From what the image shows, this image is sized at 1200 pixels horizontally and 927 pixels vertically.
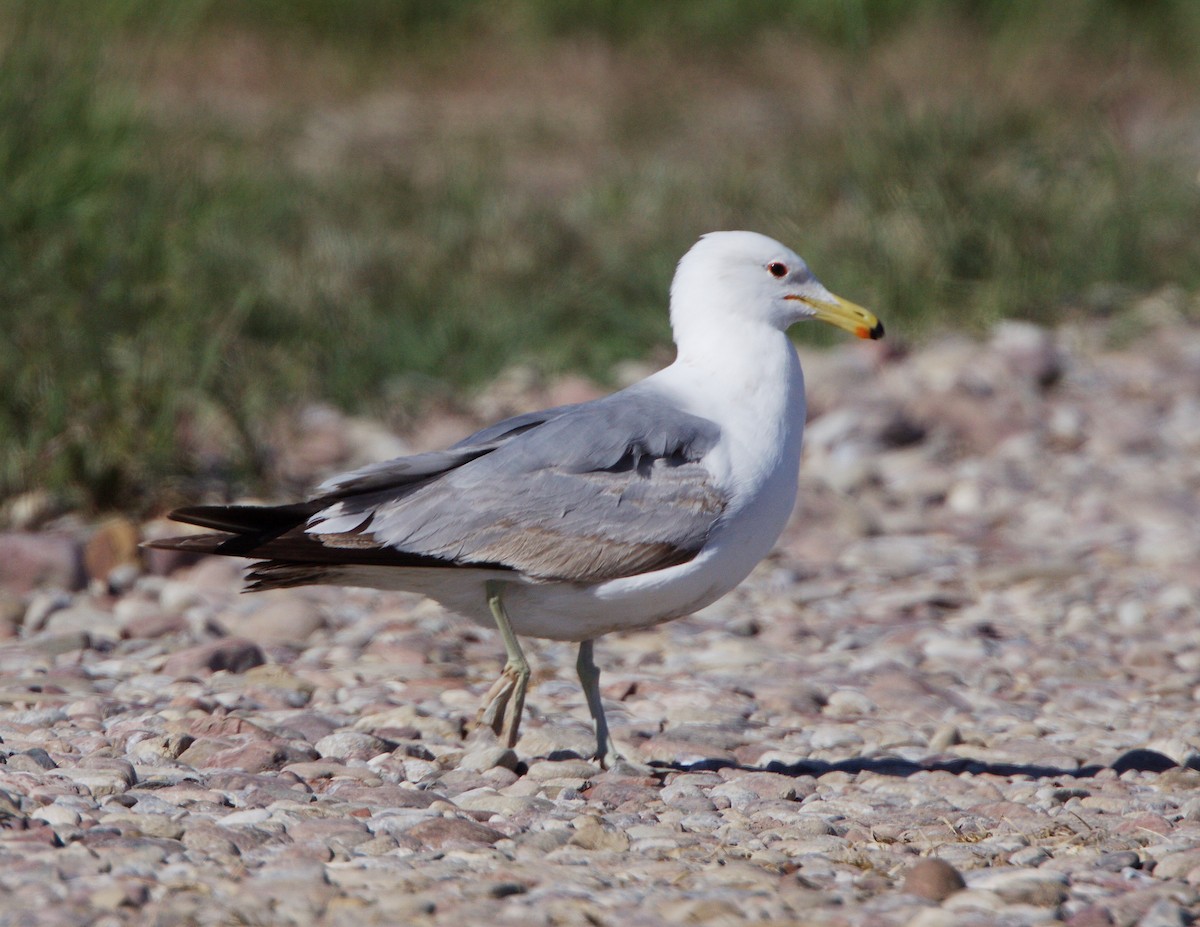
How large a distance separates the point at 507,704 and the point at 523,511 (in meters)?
0.53

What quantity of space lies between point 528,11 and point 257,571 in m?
13.5

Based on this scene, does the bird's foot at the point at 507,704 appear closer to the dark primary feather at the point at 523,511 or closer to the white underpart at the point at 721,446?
the white underpart at the point at 721,446

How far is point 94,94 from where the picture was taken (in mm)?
7953

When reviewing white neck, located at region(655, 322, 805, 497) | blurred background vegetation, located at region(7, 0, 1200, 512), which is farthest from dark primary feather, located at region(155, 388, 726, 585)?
blurred background vegetation, located at region(7, 0, 1200, 512)

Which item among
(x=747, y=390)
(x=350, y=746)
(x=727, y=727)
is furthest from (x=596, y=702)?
(x=747, y=390)

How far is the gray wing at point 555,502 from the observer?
3.80 m

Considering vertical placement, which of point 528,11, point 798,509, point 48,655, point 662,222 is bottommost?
point 48,655

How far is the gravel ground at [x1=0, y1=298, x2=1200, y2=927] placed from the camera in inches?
117

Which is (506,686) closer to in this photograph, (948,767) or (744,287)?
(948,767)

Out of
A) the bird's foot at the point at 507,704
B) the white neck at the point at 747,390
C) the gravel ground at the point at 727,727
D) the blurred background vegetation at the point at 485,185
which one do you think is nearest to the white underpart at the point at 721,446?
the white neck at the point at 747,390

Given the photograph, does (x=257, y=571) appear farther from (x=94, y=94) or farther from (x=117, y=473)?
(x=94, y=94)

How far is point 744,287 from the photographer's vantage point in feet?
14.4

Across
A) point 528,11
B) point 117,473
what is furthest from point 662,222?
point 528,11

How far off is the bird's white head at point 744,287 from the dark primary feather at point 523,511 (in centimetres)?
52
